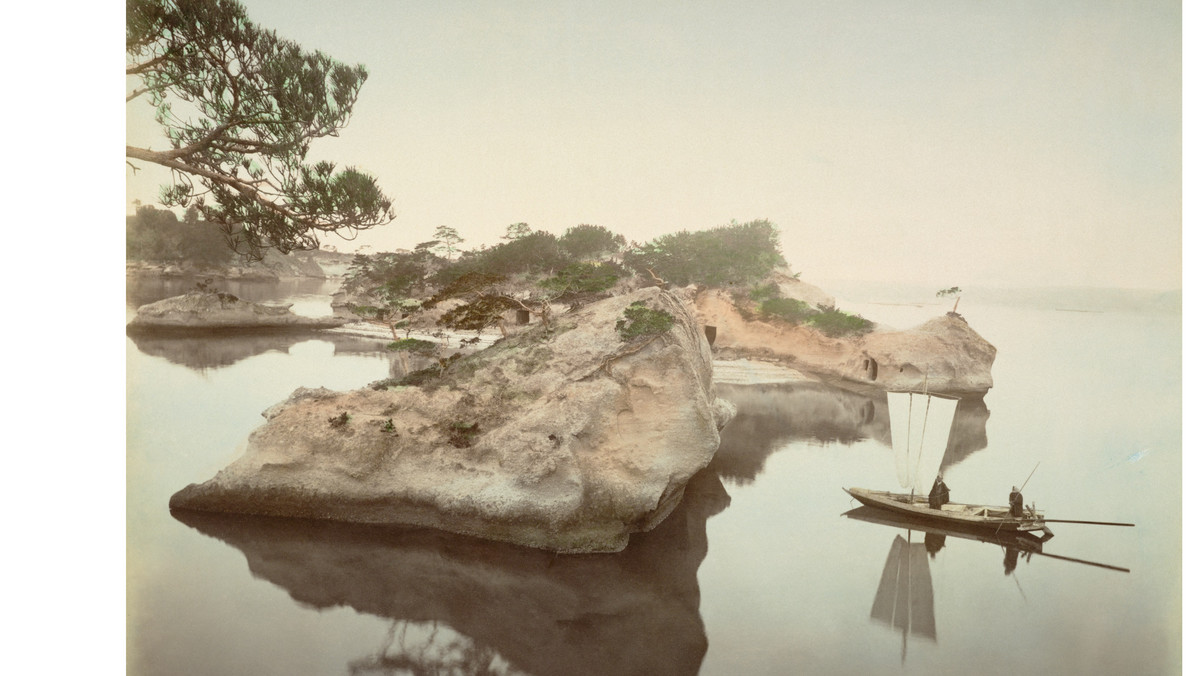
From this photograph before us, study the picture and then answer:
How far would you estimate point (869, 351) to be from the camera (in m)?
6.57

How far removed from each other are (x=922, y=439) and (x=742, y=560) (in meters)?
1.90

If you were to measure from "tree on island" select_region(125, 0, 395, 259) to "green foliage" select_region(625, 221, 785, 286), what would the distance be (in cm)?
245

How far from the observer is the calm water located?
5.26 m

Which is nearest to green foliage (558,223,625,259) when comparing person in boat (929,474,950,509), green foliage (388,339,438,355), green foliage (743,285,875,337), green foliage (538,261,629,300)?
green foliage (538,261,629,300)

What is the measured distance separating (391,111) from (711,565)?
15.6ft

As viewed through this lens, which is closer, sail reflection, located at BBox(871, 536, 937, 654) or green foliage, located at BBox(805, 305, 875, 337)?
sail reflection, located at BBox(871, 536, 937, 654)

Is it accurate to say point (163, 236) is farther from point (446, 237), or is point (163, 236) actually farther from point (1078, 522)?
point (1078, 522)

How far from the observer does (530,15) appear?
6.01m

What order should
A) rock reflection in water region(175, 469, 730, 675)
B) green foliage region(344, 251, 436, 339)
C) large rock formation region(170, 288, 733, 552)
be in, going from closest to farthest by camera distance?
rock reflection in water region(175, 469, 730, 675) < large rock formation region(170, 288, 733, 552) < green foliage region(344, 251, 436, 339)

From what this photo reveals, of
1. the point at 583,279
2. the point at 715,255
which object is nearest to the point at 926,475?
the point at 715,255

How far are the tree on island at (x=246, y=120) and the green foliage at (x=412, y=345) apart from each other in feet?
3.52

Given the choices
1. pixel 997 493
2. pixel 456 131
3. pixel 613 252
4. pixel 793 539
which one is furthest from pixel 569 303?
pixel 997 493

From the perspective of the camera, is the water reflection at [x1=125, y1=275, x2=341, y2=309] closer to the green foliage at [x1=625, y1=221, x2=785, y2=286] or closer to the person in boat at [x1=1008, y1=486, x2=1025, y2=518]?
the green foliage at [x1=625, y1=221, x2=785, y2=286]

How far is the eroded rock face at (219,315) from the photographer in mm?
6195
